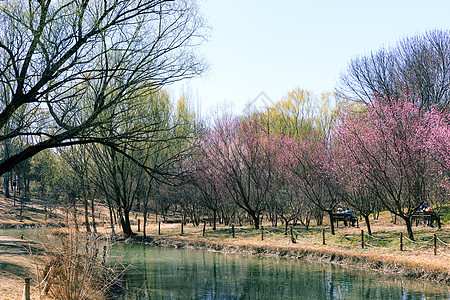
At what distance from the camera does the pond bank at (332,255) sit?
40.2 ft

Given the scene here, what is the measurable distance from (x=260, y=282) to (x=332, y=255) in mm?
4152

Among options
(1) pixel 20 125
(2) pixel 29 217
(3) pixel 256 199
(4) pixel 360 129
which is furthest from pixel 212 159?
(2) pixel 29 217

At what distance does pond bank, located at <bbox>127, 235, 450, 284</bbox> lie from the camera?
12.2 m

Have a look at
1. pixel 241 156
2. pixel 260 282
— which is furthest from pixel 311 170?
pixel 260 282

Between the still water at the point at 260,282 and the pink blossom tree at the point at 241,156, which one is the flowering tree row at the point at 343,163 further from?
the still water at the point at 260,282

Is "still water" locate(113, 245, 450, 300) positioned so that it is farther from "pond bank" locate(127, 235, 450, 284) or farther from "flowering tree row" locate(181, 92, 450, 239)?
"flowering tree row" locate(181, 92, 450, 239)

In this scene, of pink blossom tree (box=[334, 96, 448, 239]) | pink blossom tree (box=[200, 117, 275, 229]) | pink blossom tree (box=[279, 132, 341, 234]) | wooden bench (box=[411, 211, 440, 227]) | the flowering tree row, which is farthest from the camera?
pink blossom tree (box=[200, 117, 275, 229])

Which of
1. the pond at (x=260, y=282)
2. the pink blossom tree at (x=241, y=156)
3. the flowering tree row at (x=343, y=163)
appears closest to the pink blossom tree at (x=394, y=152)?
the flowering tree row at (x=343, y=163)

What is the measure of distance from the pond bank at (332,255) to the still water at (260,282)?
515 millimetres

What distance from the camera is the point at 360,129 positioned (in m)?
17.8

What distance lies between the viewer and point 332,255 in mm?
15812

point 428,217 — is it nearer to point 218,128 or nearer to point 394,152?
point 394,152

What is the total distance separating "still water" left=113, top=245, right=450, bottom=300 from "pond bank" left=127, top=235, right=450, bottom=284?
51 cm

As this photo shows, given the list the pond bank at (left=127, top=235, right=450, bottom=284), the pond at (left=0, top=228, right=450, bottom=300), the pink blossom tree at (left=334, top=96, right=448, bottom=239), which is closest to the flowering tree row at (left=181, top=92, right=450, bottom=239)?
the pink blossom tree at (left=334, top=96, right=448, bottom=239)
